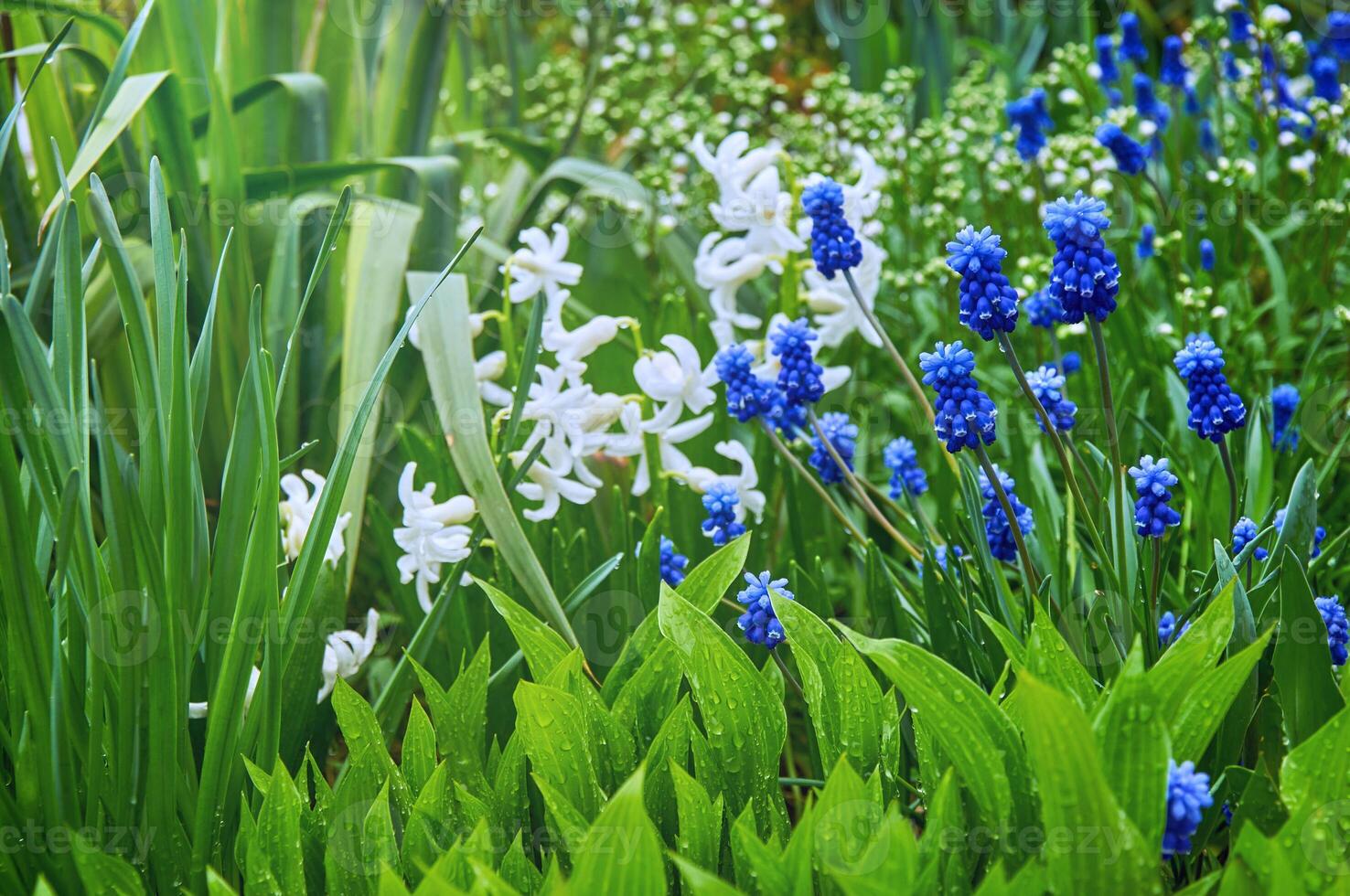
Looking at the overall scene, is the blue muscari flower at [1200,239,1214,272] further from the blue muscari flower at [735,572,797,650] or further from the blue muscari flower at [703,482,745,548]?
the blue muscari flower at [735,572,797,650]

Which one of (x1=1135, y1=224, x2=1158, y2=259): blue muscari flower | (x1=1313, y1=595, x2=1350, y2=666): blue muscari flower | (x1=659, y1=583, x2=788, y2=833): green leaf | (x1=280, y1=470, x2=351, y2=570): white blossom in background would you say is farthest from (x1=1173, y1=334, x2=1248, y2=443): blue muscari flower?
(x1=1135, y1=224, x2=1158, y2=259): blue muscari flower

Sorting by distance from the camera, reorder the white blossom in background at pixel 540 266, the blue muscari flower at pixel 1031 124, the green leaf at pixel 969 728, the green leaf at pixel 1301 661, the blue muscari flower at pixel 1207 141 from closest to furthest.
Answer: the green leaf at pixel 969 728
the green leaf at pixel 1301 661
the white blossom in background at pixel 540 266
the blue muscari flower at pixel 1031 124
the blue muscari flower at pixel 1207 141

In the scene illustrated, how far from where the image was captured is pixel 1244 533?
1363 mm

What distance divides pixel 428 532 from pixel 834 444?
587 mm

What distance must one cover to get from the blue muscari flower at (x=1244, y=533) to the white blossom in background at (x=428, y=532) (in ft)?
3.02

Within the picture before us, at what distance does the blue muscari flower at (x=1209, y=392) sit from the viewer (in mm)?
1298

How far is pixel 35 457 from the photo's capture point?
1203mm

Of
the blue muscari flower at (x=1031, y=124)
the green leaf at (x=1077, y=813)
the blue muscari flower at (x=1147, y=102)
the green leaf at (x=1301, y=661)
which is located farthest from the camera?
the blue muscari flower at (x=1147, y=102)

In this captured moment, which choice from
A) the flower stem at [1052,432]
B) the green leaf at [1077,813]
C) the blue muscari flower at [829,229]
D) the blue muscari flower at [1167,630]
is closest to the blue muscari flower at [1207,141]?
the blue muscari flower at [829,229]

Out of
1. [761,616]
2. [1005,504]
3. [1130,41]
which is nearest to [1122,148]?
[1130,41]

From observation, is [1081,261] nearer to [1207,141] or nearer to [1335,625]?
[1335,625]

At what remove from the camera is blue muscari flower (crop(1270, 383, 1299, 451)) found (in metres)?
1.81

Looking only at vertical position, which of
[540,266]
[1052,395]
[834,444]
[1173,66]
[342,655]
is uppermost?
[1173,66]

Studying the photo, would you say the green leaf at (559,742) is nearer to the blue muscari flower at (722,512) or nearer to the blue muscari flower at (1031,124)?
the blue muscari flower at (722,512)
